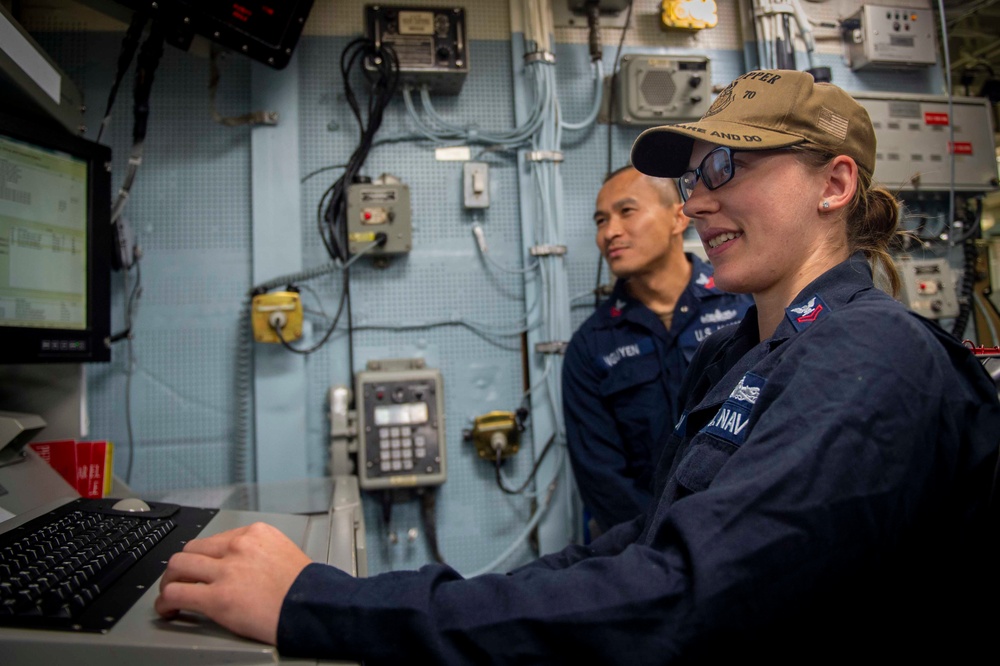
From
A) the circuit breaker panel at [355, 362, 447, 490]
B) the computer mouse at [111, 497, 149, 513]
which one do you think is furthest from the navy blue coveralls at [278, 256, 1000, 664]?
the circuit breaker panel at [355, 362, 447, 490]

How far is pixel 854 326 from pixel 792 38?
253 centimetres

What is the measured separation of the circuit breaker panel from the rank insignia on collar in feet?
5.10

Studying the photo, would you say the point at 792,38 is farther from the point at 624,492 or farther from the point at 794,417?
the point at 794,417

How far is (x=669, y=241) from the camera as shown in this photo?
2.39 m

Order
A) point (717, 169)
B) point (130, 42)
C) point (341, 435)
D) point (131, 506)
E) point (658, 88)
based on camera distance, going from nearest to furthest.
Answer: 1. point (131, 506)
2. point (717, 169)
3. point (130, 42)
4. point (341, 435)
5. point (658, 88)

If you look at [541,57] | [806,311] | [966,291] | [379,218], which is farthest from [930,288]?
[379,218]

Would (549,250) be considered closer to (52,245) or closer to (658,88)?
(658,88)

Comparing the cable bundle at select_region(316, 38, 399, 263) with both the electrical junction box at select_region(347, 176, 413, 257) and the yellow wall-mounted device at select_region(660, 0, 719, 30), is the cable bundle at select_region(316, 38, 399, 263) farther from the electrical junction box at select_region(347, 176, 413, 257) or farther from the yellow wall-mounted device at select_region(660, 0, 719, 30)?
the yellow wall-mounted device at select_region(660, 0, 719, 30)

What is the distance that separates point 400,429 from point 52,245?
124 cm

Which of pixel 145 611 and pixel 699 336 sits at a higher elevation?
pixel 699 336

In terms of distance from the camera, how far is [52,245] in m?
1.43

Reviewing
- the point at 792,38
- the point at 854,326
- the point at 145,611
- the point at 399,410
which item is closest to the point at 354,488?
the point at 399,410

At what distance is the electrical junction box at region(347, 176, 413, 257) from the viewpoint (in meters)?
2.41

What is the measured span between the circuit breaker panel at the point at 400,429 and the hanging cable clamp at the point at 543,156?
980 millimetres
